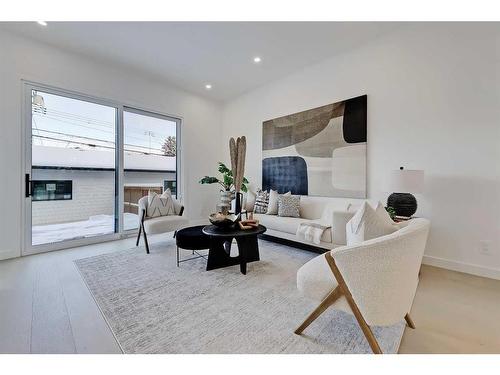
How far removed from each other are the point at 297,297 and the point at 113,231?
350 cm

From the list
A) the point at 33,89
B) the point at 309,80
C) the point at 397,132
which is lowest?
the point at 397,132

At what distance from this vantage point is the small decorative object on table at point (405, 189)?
2.53 metres

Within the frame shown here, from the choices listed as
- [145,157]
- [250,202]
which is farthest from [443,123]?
[145,157]

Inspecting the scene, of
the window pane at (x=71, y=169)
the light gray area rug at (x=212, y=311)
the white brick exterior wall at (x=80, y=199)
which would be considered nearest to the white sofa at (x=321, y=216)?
the light gray area rug at (x=212, y=311)

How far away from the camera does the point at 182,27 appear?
115 inches

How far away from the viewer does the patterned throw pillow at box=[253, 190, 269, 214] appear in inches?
159

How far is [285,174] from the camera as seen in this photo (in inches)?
173

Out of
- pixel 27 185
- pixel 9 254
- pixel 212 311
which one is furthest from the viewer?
pixel 27 185

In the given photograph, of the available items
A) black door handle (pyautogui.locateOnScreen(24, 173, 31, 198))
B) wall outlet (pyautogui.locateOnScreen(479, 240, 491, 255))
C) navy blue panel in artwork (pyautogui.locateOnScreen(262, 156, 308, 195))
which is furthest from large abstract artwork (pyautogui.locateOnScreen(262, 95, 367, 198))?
black door handle (pyautogui.locateOnScreen(24, 173, 31, 198))

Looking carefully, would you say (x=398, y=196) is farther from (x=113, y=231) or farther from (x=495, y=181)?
(x=113, y=231)

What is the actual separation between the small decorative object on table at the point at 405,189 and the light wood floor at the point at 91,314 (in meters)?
0.75

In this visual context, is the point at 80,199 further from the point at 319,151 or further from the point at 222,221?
the point at 319,151

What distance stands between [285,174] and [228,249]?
2100 mm
